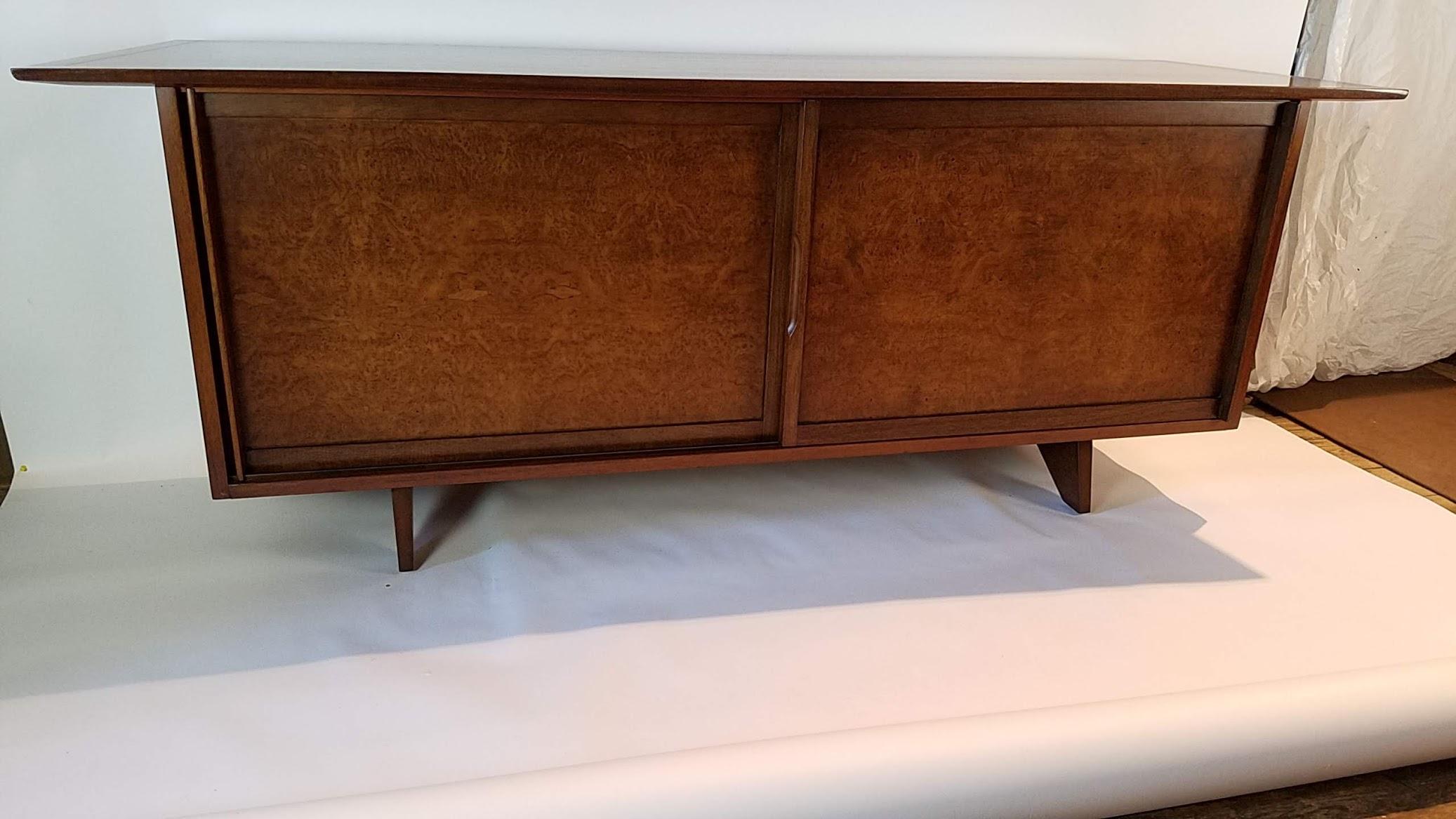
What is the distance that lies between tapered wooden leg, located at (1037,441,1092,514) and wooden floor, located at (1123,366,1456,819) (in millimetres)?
572

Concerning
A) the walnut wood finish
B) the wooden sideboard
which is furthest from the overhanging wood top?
the walnut wood finish

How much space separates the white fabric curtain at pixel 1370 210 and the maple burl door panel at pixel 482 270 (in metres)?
1.24

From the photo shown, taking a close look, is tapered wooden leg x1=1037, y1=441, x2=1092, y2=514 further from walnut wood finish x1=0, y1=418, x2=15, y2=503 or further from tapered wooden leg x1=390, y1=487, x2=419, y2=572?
walnut wood finish x1=0, y1=418, x2=15, y2=503

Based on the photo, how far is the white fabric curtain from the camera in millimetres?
2002

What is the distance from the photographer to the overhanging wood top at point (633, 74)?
117 cm

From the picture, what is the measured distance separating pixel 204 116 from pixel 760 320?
26.3 inches

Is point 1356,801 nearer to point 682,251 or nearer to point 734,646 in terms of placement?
point 734,646

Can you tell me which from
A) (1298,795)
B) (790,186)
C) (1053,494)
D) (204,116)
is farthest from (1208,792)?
(204,116)

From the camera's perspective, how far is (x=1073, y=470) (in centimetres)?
173

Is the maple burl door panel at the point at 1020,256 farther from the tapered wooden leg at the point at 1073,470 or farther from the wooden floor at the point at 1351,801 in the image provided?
the wooden floor at the point at 1351,801

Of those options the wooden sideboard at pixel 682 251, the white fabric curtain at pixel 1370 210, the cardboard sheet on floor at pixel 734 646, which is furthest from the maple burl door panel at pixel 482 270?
the white fabric curtain at pixel 1370 210

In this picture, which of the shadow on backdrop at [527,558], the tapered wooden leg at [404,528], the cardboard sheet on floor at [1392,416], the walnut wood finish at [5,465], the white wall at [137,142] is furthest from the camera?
the cardboard sheet on floor at [1392,416]

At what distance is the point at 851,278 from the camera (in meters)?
1.41

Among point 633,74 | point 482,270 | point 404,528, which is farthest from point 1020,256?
point 404,528
